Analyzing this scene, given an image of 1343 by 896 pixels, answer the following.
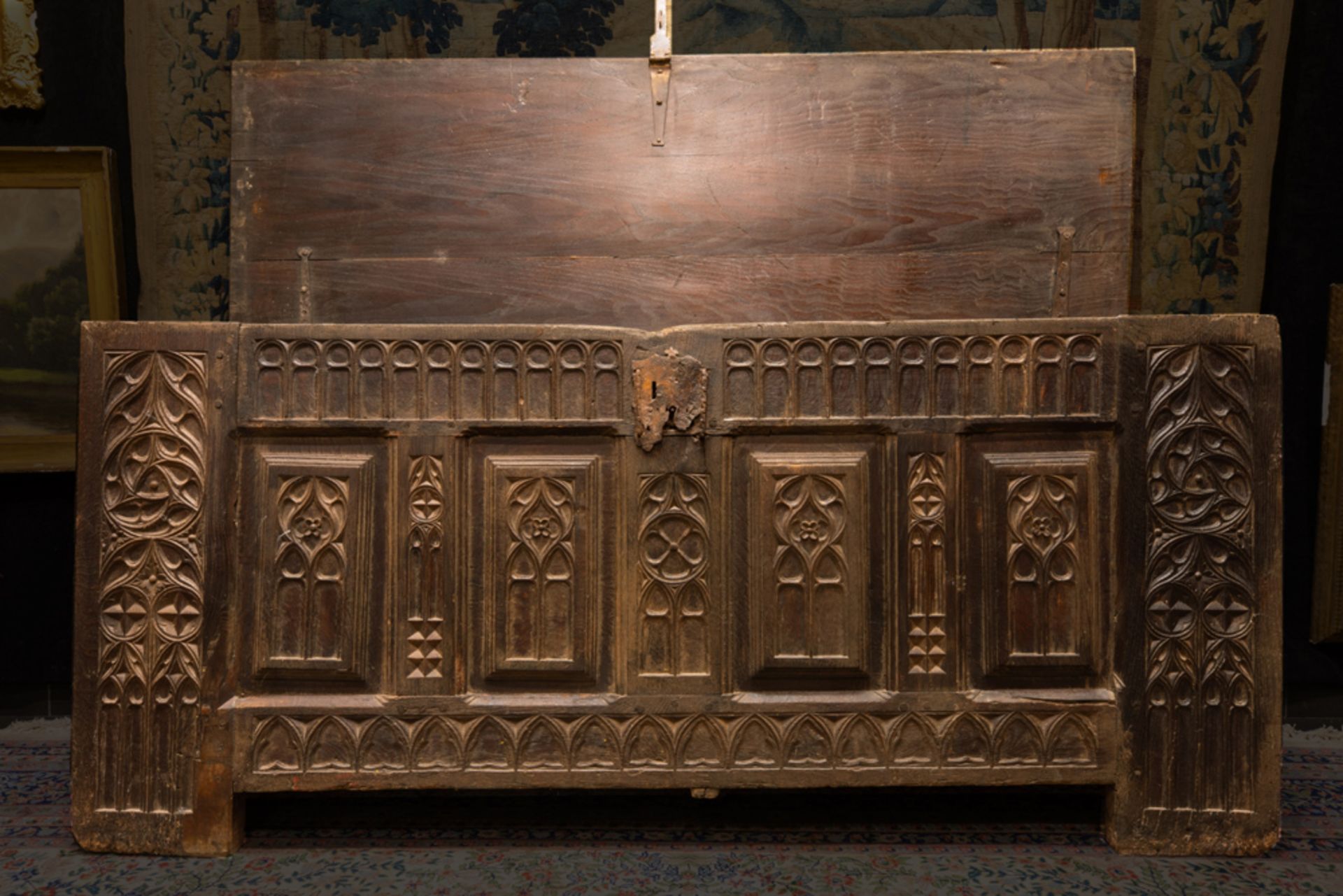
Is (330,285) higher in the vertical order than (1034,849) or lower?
higher

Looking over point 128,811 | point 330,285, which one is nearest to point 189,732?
point 128,811

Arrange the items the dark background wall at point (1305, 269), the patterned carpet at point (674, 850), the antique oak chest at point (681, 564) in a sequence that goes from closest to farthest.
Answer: the patterned carpet at point (674, 850) < the antique oak chest at point (681, 564) < the dark background wall at point (1305, 269)

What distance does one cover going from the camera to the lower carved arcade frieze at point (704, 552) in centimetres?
200

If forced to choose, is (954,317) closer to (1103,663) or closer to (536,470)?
(1103,663)

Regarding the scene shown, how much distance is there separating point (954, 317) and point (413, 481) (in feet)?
4.80

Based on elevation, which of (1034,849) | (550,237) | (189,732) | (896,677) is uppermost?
(550,237)

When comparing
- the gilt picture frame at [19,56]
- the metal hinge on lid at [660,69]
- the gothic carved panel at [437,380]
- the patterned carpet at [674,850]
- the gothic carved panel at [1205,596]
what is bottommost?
the patterned carpet at [674,850]

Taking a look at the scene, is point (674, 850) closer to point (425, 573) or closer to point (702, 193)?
point (425, 573)

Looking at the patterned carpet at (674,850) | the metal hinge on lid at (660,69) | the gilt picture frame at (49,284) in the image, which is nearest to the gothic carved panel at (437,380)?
the metal hinge on lid at (660,69)

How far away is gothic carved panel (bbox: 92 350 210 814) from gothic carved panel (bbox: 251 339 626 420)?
0.20 m

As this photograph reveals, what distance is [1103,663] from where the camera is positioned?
204cm

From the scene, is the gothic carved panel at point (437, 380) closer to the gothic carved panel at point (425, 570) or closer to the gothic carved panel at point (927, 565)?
the gothic carved panel at point (425, 570)

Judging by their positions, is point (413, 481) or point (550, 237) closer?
point (413, 481)

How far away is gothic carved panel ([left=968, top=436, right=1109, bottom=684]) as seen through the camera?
2035 millimetres
